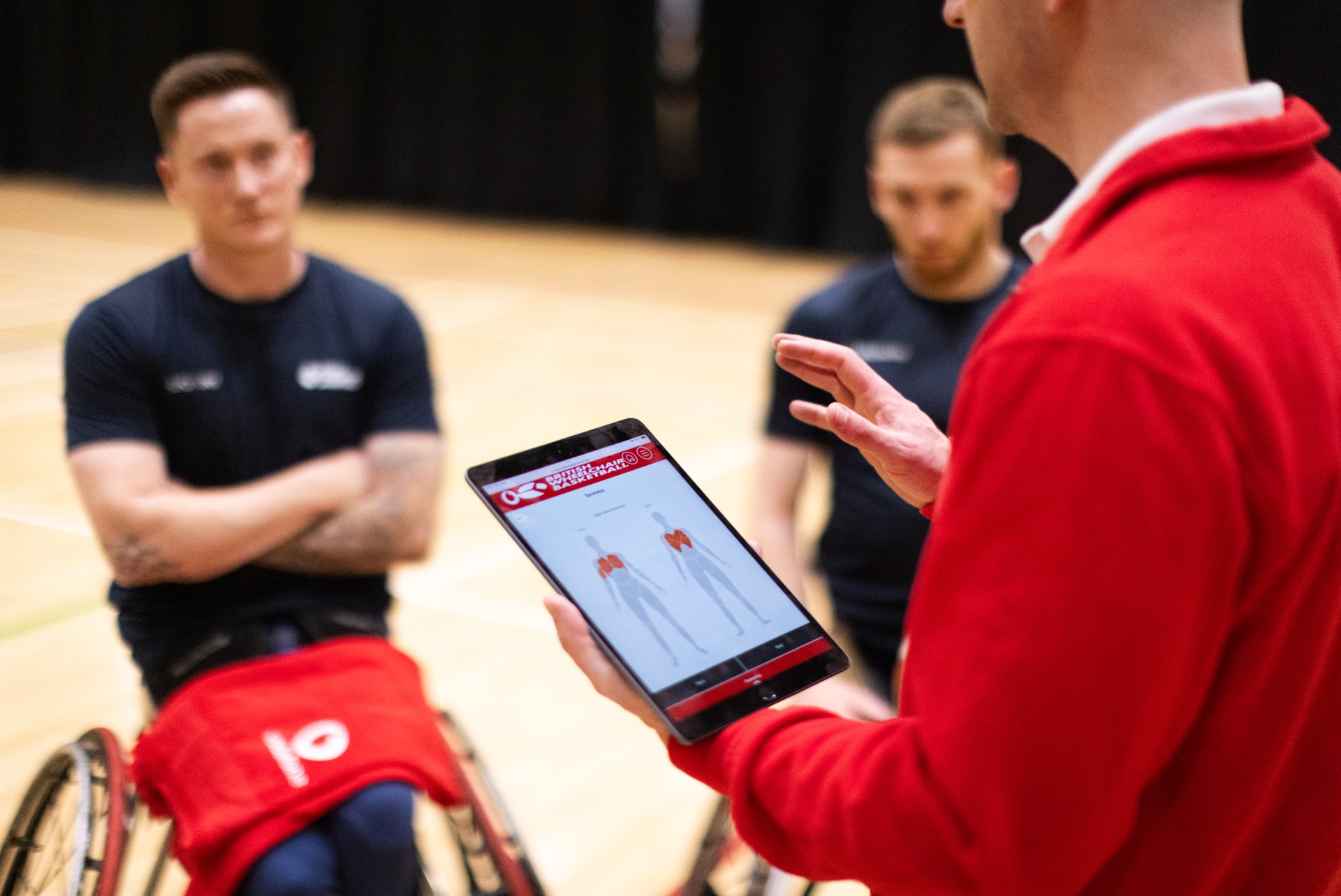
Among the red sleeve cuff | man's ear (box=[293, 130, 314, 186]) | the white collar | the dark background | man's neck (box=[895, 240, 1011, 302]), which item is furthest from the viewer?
the dark background

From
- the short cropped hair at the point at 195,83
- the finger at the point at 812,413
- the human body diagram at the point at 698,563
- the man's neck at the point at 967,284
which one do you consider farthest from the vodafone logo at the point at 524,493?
the man's neck at the point at 967,284

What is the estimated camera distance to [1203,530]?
73 centimetres

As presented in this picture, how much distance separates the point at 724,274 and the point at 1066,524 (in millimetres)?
9070

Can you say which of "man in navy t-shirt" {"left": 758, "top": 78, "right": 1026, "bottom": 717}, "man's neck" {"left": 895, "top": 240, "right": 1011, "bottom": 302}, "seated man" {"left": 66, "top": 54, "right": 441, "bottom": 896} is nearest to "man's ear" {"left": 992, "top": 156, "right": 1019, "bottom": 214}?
"man in navy t-shirt" {"left": 758, "top": 78, "right": 1026, "bottom": 717}

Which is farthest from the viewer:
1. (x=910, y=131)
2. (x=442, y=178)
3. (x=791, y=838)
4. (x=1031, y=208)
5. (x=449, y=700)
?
(x=442, y=178)

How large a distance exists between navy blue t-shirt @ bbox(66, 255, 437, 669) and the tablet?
1078mm

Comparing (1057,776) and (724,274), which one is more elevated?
(1057,776)

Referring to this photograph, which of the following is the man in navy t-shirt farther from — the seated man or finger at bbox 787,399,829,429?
finger at bbox 787,399,829,429

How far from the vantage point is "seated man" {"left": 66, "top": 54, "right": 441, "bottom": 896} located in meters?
1.96

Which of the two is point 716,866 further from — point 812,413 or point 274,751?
point 812,413

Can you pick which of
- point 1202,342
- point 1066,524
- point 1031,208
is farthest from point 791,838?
point 1031,208

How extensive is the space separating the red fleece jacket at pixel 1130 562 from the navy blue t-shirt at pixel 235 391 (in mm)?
1429

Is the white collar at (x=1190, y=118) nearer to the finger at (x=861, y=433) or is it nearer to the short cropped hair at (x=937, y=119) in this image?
the finger at (x=861, y=433)

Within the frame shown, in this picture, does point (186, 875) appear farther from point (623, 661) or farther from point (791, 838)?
point (791, 838)
